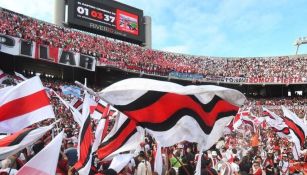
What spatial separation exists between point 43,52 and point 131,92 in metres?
26.8

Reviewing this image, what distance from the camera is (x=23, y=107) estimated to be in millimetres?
8047

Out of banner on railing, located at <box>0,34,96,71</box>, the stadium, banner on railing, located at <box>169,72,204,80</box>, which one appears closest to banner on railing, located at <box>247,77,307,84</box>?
the stadium

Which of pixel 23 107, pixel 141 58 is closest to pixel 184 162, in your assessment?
pixel 23 107

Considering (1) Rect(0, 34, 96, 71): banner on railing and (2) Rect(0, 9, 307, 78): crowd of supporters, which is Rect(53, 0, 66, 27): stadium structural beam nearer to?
(2) Rect(0, 9, 307, 78): crowd of supporters

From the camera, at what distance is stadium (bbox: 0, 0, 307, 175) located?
6.68 m

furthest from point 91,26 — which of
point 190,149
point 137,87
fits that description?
point 137,87

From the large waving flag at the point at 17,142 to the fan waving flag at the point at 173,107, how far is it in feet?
3.38

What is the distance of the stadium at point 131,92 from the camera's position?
6684 mm

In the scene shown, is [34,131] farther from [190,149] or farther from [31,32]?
[31,32]

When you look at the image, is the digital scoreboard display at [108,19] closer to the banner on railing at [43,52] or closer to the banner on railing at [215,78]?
the banner on railing at [43,52]

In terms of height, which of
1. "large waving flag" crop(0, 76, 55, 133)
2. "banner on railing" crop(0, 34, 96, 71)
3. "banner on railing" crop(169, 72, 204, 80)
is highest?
"banner on railing" crop(0, 34, 96, 71)

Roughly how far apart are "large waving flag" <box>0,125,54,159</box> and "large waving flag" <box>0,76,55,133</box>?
1.88 metres

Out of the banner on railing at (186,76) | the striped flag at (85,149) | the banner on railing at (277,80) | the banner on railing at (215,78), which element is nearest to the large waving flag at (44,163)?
the striped flag at (85,149)

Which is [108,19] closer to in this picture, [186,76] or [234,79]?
[186,76]
